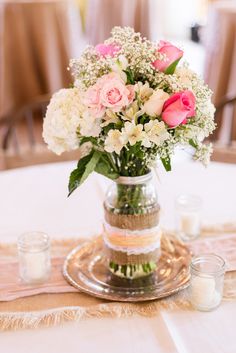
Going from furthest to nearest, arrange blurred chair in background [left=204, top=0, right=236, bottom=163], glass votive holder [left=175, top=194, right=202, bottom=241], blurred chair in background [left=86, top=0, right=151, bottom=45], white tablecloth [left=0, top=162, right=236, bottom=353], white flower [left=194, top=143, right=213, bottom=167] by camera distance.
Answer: blurred chair in background [left=86, top=0, right=151, bottom=45], blurred chair in background [left=204, top=0, right=236, bottom=163], glass votive holder [left=175, top=194, right=202, bottom=241], white flower [left=194, top=143, right=213, bottom=167], white tablecloth [left=0, top=162, right=236, bottom=353]

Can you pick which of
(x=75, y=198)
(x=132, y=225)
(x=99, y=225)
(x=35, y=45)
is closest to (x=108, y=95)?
(x=132, y=225)

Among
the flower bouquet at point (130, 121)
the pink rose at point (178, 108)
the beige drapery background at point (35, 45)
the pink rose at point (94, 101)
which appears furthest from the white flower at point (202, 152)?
the beige drapery background at point (35, 45)

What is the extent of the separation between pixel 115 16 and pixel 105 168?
3.74 m

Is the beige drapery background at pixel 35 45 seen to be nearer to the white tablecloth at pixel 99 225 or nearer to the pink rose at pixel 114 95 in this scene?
the white tablecloth at pixel 99 225

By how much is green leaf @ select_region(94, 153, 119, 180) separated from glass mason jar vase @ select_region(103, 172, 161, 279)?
2cm

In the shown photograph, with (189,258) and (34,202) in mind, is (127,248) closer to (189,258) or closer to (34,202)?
(189,258)

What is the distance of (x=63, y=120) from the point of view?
3.39ft

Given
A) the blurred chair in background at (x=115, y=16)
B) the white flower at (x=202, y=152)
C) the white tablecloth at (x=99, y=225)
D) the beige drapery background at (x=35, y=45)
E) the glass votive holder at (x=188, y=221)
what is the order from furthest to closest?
the blurred chair in background at (x=115, y=16) < the beige drapery background at (x=35, y=45) < the glass votive holder at (x=188, y=221) < the white flower at (x=202, y=152) < the white tablecloth at (x=99, y=225)

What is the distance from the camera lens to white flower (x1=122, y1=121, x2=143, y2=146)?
3.26 ft

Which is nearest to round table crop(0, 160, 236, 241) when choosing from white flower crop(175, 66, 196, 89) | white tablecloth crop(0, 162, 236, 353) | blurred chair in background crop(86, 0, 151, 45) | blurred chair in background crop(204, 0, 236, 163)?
white tablecloth crop(0, 162, 236, 353)

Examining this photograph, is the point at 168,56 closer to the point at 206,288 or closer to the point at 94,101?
the point at 94,101

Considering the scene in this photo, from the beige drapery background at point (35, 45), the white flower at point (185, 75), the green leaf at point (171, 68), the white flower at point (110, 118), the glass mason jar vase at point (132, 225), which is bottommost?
the beige drapery background at point (35, 45)

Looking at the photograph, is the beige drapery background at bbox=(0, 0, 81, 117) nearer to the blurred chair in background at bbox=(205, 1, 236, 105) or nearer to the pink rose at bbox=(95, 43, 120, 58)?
the blurred chair in background at bbox=(205, 1, 236, 105)

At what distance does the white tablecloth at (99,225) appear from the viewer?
97 cm
